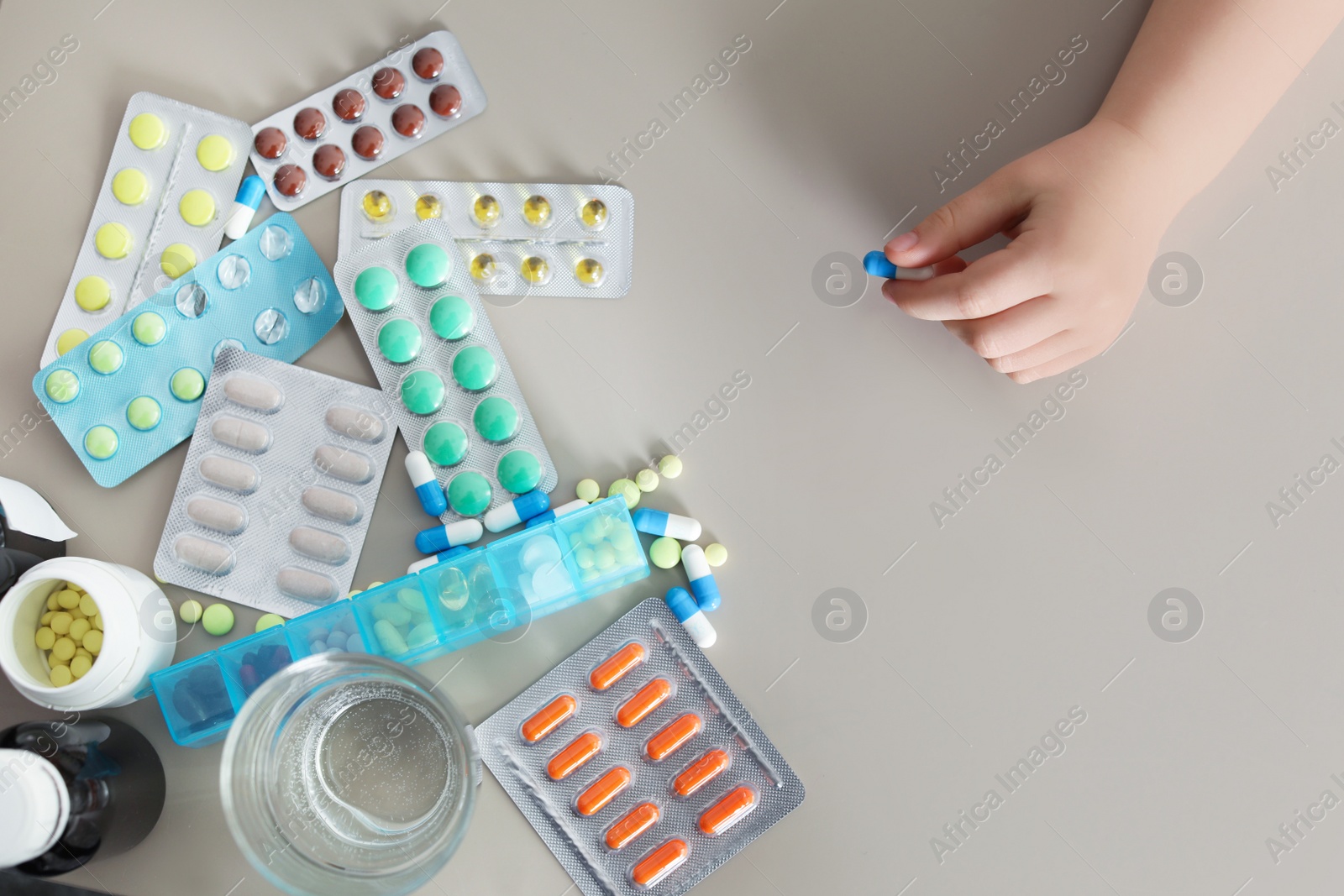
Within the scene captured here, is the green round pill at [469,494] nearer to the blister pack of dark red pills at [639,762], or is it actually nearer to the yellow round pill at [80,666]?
the blister pack of dark red pills at [639,762]

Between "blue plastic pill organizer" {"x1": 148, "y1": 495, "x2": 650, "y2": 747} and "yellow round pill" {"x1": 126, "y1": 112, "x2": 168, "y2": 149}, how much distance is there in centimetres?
68

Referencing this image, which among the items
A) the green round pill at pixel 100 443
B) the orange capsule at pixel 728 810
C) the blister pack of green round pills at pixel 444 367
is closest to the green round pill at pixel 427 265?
the blister pack of green round pills at pixel 444 367

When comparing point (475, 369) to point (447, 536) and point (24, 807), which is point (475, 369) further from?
point (24, 807)

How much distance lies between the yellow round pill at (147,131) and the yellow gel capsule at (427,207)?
1.19ft

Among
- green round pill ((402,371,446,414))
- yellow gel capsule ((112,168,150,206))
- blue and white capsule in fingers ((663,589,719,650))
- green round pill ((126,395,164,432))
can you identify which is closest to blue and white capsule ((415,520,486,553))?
green round pill ((402,371,446,414))

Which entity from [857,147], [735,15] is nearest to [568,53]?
[735,15]

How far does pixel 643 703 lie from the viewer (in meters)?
1.13

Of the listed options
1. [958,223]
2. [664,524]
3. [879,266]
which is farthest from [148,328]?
[958,223]

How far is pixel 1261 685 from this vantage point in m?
1.18

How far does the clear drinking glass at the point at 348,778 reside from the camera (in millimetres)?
938

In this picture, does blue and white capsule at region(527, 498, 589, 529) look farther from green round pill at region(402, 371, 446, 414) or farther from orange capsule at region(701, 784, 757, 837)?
orange capsule at region(701, 784, 757, 837)

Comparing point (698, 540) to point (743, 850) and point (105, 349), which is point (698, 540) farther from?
point (105, 349)

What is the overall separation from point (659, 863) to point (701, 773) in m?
0.12

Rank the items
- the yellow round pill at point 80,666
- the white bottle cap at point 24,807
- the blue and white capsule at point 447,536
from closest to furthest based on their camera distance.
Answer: the white bottle cap at point 24,807, the yellow round pill at point 80,666, the blue and white capsule at point 447,536
